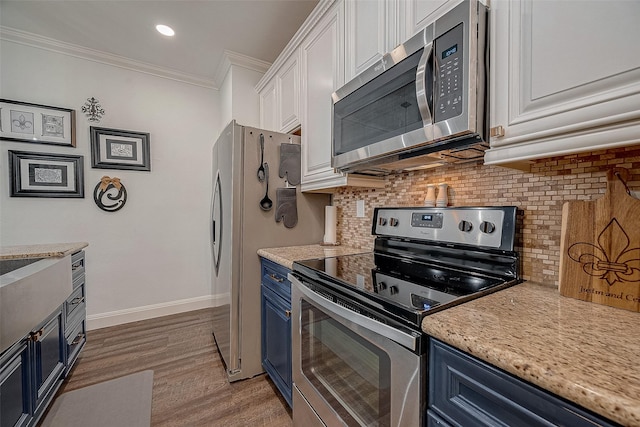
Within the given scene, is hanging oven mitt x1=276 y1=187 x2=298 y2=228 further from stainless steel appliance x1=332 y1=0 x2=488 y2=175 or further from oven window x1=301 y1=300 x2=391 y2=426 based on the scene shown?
oven window x1=301 y1=300 x2=391 y2=426

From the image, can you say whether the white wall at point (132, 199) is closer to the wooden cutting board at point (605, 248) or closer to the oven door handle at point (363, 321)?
the oven door handle at point (363, 321)

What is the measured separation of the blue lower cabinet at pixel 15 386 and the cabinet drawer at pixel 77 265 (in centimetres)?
71

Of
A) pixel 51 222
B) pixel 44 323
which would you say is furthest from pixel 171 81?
pixel 44 323

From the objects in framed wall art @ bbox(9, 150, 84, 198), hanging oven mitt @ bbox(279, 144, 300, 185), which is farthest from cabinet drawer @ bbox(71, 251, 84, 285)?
hanging oven mitt @ bbox(279, 144, 300, 185)

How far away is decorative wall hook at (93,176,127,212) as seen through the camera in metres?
2.64

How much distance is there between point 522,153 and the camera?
0.79 metres

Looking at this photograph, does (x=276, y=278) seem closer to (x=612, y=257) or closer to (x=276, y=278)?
(x=276, y=278)

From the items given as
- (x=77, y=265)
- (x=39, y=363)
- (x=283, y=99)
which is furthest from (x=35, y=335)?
(x=283, y=99)

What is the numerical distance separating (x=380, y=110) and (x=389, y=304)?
841mm

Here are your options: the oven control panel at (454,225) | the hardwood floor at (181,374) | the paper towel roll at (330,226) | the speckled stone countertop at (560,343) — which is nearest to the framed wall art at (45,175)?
the hardwood floor at (181,374)

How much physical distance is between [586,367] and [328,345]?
818 millimetres

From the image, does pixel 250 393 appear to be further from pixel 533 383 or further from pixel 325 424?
pixel 533 383

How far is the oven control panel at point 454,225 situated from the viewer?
3.31ft

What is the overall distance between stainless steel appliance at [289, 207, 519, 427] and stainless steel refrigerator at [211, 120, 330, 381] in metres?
0.62
